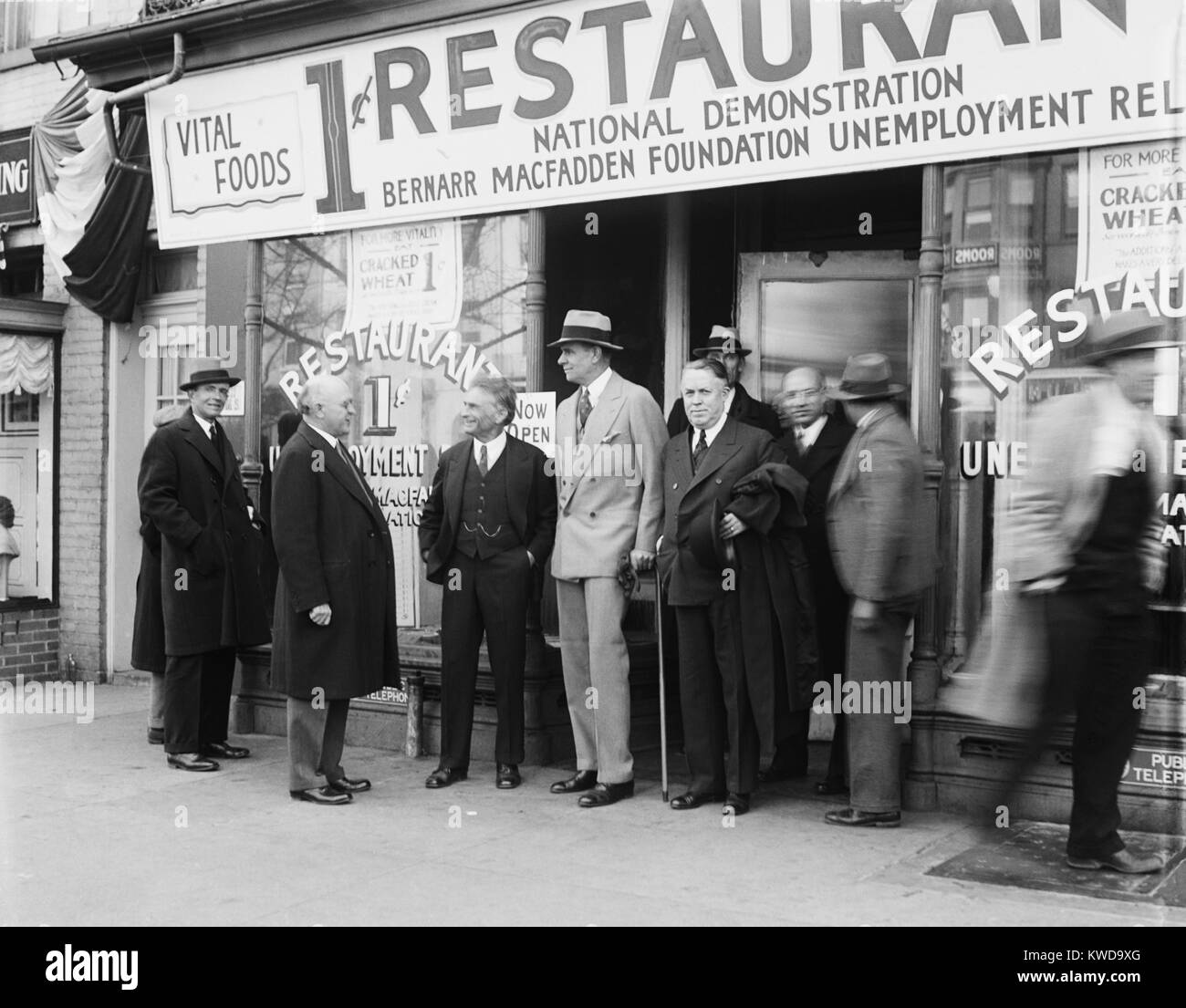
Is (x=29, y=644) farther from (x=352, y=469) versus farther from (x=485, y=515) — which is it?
(x=485, y=515)

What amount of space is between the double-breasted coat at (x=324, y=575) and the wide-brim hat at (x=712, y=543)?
1.73 metres

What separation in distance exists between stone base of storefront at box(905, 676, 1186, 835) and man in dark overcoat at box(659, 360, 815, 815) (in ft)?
2.28

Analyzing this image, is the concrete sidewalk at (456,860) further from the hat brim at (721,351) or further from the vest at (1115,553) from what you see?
the hat brim at (721,351)

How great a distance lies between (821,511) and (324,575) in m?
2.52

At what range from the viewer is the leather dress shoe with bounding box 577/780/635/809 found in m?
7.31

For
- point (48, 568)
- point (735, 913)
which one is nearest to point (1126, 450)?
point (735, 913)

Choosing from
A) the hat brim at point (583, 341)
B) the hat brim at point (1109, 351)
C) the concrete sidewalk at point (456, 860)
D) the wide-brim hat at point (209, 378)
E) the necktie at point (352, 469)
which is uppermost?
the hat brim at point (583, 341)

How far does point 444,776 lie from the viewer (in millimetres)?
7832

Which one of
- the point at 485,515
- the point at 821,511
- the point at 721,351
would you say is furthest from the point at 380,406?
the point at 821,511

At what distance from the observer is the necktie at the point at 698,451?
7.24 metres

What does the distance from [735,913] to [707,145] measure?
4101 millimetres

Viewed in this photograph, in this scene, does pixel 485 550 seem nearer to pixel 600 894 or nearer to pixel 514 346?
pixel 514 346

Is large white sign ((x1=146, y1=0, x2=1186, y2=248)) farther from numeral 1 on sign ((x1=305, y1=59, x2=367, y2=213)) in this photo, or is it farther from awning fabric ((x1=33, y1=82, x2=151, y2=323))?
awning fabric ((x1=33, y1=82, x2=151, y2=323))

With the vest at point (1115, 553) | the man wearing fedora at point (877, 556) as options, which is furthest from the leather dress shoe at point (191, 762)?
the vest at point (1115, 553)
